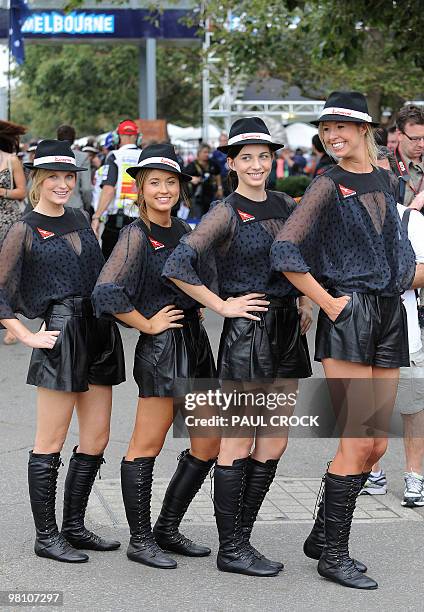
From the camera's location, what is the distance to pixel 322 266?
15.8 feet

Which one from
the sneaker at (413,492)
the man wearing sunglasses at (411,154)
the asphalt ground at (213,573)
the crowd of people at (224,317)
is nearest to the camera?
the asphalt ground at (213,573)

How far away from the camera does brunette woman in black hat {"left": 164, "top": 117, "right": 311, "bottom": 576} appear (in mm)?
4848

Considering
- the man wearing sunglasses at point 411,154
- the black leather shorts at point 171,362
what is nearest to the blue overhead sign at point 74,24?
the man wearing sunglasses at point 411,154

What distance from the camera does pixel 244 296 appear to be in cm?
486

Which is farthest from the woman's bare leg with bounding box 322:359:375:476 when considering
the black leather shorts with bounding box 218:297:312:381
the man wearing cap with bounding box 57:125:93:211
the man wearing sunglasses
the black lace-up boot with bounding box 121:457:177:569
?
the man wearing cap with bounding box 57:125:93:211

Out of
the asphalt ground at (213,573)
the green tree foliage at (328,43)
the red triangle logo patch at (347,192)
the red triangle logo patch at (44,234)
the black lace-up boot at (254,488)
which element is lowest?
the asphalt ground at (213,573)

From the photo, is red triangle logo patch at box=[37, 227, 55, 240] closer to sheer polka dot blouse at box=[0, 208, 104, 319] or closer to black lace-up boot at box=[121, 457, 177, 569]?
sheer polka dot blouse at box=[0, 208, 104, 319]

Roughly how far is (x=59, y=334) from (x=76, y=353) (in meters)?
0.11

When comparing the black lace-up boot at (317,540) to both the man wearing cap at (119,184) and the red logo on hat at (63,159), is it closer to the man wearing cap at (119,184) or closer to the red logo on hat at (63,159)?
the red logo on hat at (63,159)

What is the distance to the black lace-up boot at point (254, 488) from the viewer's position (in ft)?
16.6

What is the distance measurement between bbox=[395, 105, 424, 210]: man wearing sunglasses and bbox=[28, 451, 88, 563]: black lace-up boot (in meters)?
2.62

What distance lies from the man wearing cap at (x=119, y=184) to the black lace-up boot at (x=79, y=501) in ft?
19.9

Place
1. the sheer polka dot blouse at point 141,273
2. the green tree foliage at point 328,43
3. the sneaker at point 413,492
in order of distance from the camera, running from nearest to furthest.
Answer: the sheer polka dot blouse at point 141,273 → the sneaker at point 413,492 → the green tree foliage at point 328,43

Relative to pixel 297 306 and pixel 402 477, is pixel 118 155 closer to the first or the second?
pixel 402 477
